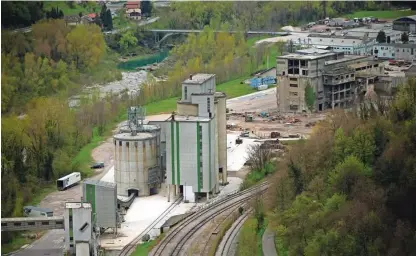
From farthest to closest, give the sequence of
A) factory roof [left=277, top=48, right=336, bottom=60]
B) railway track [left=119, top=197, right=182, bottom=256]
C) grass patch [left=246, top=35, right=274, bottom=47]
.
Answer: grass patch [left=246, top=35, right=274, bottom=47], factory roof [left=277, top=48, right=336, bottom=60], railway track [left=119, top=197, right=182, bottom=256]

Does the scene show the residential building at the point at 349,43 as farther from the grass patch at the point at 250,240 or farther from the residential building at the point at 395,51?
the grass patch at the point at 250,240

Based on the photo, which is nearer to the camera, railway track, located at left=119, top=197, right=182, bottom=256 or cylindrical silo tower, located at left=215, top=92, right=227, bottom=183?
railway track, located at left=119, top=197, right=182, bottom=256

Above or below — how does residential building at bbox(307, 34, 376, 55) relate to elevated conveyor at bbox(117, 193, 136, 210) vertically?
above

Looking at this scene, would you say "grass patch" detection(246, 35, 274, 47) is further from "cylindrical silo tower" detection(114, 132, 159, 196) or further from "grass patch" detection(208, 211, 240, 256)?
"grass patch" detection(208, 211, 240, 256)

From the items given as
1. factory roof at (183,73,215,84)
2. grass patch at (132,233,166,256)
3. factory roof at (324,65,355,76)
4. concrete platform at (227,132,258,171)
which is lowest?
grass patch at (132,233,166,256)

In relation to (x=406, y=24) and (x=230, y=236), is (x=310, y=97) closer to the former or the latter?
(x=406, y=24)

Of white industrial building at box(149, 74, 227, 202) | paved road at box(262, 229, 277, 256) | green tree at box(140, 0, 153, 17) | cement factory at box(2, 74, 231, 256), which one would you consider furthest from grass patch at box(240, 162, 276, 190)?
green tree at box(140, 0, 153, 17)

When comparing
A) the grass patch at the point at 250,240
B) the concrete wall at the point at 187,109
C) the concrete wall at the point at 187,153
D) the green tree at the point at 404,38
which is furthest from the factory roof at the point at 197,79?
the green tree at the point at 404,38
